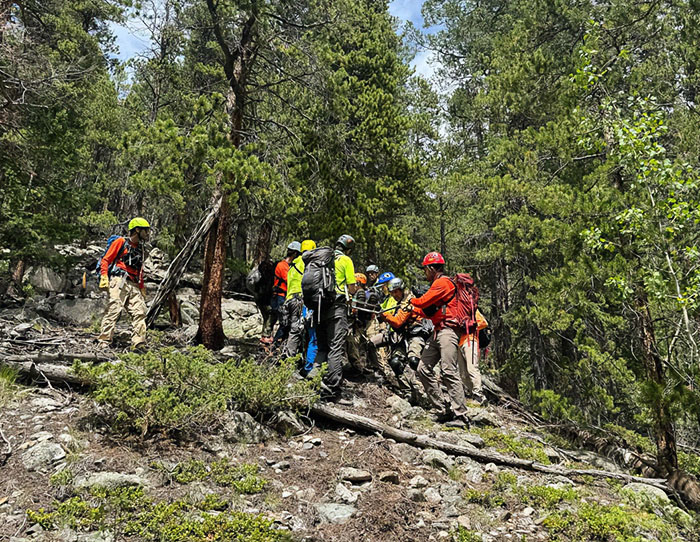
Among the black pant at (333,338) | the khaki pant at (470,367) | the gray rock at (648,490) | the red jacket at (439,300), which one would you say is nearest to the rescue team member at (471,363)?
the khaki pant at (470,367)

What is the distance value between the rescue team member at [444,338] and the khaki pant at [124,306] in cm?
425

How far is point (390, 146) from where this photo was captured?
45.0 feet

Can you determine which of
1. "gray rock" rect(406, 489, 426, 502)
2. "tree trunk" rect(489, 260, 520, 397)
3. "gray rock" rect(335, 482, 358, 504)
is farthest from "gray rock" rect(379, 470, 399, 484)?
"tree trunk" rect(489, 260, 520, 397)

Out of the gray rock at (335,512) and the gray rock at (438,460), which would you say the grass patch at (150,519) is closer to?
the gray rock at (335,512)

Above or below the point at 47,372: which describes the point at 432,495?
below

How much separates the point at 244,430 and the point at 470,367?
453cm

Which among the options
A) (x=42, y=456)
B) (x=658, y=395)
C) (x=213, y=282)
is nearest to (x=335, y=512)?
(x=42, y=456)

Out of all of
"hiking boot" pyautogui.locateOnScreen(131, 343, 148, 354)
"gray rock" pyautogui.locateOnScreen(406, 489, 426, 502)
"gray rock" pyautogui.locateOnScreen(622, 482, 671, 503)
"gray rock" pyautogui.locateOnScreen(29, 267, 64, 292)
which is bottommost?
"gray rock" pyautogui.locateOnScreen(622, 482, 671, 503)

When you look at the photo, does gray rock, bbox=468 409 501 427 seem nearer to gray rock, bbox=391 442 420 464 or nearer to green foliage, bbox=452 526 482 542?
gray rock, bbox=391 442 420 464

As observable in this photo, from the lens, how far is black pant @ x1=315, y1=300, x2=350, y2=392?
270 inches

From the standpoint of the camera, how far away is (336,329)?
695cm

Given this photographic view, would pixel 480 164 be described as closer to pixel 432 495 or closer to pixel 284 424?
pixel 284 424

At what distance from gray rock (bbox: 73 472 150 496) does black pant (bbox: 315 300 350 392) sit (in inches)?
122

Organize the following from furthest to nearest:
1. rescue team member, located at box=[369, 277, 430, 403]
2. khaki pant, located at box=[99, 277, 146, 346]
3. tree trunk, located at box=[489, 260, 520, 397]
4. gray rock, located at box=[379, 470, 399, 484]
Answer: tree trunk, located at box=[489, 260, 520, 397], rescue team member, located at box=[369, 277, 430, 403], khaki pant, located at box=[99, 277, 146, 346], gray rock, located at box=[379, 470, 399, 484]
